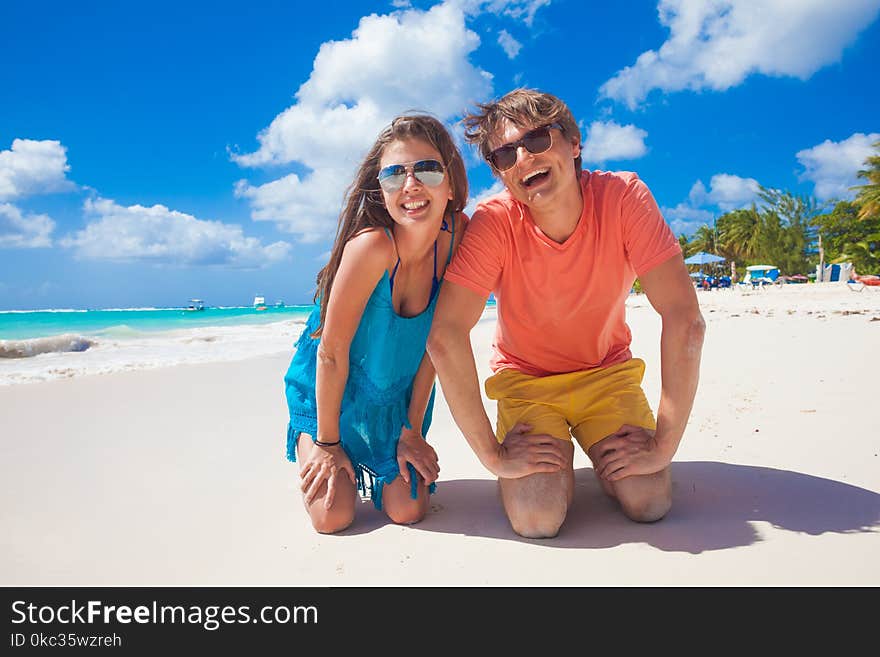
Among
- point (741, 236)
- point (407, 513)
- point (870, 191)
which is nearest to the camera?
point (407, 513)

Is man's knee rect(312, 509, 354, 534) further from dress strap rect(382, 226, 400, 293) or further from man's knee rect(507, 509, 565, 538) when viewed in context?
dress strap rect(382, 226, 400, 293)

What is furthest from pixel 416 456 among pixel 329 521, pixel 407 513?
pixel 329 521

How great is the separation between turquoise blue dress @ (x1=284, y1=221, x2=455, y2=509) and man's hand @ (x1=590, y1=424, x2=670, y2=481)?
0.89 m

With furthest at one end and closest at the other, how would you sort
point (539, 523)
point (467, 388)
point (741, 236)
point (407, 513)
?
point (741, 236) < point (407, 513) < point (467, 388) < point (539, 523)

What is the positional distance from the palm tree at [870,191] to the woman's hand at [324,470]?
3835 cm

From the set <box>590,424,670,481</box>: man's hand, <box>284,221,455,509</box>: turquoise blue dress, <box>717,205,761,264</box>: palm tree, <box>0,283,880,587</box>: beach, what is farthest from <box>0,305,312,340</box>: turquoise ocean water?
<box>717,205,761,264</box>: palm tree

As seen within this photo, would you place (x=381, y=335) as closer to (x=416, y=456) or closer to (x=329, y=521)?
(x=416, y=456)

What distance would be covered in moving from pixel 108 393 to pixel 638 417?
5.65 meters

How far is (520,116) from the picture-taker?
2455 mm

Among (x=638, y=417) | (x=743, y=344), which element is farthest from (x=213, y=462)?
(x=743, y=344)

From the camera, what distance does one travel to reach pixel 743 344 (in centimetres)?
699

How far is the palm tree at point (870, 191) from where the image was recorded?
1244 inches

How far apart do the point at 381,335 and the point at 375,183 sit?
0.73m

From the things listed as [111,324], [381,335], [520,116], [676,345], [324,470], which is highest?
[111,324]
